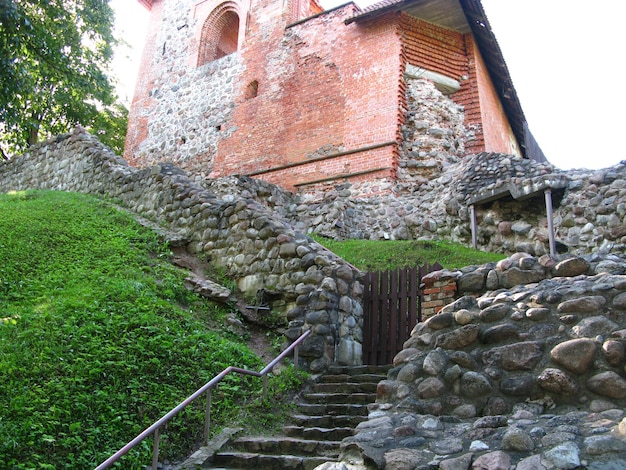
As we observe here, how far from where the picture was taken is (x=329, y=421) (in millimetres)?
5781

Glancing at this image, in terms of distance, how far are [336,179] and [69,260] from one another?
8.52 meters

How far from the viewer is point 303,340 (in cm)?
740

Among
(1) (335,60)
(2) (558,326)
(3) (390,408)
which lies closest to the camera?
(2) (558,326)

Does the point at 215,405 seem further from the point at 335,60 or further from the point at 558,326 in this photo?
the point at 335,60

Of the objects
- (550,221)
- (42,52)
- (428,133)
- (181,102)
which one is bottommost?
(550,221)

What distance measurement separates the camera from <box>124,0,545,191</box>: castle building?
15.8m

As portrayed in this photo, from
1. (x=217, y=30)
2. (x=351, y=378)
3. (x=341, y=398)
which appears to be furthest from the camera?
(x=217, y=30)

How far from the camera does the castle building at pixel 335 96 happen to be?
15750 millimetres

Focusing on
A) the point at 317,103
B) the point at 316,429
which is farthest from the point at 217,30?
the point at 316,429

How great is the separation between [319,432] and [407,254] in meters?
6.47

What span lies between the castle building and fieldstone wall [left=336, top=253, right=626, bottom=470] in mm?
10590

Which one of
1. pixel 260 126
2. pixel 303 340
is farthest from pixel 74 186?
pixel 303 340

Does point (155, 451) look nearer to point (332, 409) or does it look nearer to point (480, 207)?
point (332, 409)

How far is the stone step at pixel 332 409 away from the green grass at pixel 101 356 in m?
0.38
